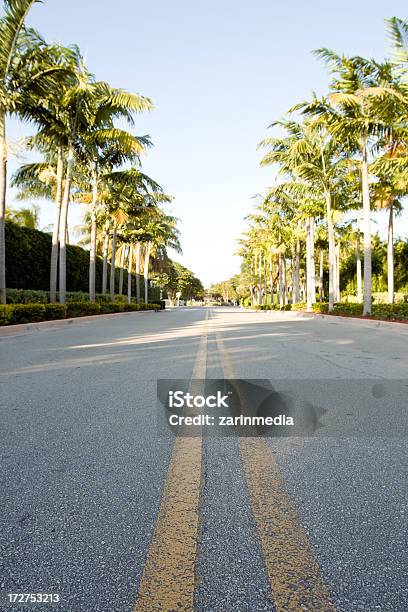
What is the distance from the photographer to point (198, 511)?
2.31m

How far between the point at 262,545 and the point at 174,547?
0.39m

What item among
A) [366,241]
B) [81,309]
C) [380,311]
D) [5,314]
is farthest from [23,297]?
[366,241]

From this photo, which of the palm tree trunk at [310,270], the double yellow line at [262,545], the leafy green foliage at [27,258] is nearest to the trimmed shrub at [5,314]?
the leafy green foliage at [27,258]

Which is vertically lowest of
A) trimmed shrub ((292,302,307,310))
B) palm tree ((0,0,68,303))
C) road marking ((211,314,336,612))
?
road marking ((211,314,336,612))

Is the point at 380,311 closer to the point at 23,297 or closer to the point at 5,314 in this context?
the point at 5,314

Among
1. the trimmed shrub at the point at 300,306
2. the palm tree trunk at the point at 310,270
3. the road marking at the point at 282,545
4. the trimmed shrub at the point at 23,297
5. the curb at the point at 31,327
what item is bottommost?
the road marking at the point at 282,545

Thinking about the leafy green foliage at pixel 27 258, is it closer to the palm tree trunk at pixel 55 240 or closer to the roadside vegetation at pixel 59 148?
the roadside vegetation at pixel 59 148

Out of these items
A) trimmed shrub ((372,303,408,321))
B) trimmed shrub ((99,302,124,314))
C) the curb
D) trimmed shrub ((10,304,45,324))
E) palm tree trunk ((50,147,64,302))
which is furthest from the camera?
trimmed shrub ((99,302,124,314))

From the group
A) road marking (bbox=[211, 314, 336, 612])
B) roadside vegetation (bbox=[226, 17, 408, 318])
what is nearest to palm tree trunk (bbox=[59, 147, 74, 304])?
roadside vegetation (bbox=[226, 17, 408, 318])

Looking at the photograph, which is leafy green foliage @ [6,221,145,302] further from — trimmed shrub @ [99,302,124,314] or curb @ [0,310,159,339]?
curb @ [0,310,159,339]

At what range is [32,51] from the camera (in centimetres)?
1627

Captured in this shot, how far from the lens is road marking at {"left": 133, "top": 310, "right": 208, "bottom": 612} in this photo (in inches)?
64.7

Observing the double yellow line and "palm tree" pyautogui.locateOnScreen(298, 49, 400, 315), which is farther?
"palm tree" pyautogui.locateOnScreen(298, 49, 400, 315)

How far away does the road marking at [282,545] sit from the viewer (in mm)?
1643
